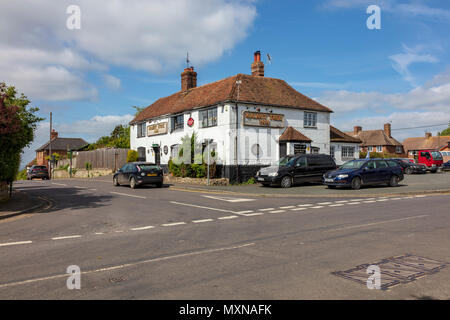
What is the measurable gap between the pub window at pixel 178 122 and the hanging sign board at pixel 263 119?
6892 millimetres

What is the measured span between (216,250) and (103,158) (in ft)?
115

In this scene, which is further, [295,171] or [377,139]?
[377,139]

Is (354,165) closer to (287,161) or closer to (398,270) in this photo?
(287,161)

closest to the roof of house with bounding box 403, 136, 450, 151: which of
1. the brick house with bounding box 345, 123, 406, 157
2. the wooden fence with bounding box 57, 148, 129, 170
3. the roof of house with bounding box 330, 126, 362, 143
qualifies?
the brick house with bounding box 345, 123, 406, 157

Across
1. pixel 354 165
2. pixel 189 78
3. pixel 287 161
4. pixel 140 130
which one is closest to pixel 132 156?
pixel 140 130

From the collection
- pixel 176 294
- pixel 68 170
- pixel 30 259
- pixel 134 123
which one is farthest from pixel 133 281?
pixel 68 170

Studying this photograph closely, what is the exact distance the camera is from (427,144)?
79.3 metres

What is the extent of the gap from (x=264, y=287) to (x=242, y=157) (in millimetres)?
20859

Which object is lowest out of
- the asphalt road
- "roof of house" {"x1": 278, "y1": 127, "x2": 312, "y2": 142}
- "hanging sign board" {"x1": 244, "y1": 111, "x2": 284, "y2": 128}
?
the asphalt road

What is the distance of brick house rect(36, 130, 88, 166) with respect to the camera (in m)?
79.4

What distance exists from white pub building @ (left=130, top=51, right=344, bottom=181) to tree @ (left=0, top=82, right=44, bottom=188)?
13.0 m

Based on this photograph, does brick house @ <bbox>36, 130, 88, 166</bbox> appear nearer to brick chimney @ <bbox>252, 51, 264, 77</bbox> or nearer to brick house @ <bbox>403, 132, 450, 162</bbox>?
brick chimney @ <bbox>252, 51, 264, 77</bbox>

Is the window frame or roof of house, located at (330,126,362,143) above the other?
the window frame
